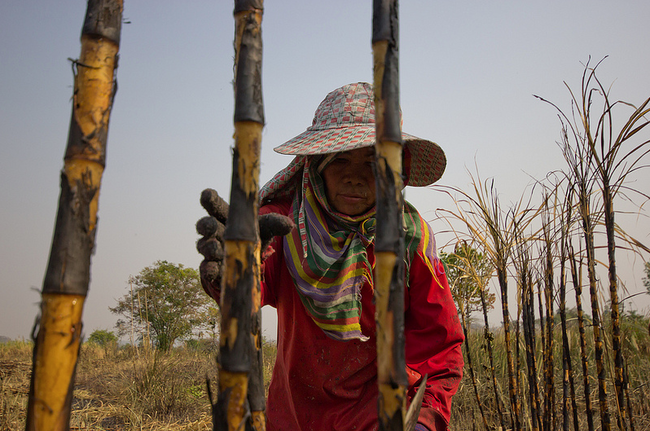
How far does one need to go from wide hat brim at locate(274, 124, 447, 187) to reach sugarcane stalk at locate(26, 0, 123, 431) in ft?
3.74

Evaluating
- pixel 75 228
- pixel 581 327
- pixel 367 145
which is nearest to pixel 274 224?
pixel 75 228

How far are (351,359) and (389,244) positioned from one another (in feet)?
5.60

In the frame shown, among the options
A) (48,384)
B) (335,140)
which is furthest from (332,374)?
A: (48,384)

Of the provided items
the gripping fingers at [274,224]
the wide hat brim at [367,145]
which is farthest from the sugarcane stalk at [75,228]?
the wide hat brim at [367,145]

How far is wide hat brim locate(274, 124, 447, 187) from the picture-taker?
2.15 metres

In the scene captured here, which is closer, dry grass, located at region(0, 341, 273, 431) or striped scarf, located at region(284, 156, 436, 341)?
striped scarf, located at region(284, 156, 436, 341)

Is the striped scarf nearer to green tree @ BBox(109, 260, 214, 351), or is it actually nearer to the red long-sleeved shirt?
the red long-sleeved shirt

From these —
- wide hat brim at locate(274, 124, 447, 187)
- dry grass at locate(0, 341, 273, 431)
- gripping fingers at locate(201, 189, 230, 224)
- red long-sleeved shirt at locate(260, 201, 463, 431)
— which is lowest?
dry grass at locate(0, 341, 273, 431)

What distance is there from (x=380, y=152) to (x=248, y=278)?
0.45 meters

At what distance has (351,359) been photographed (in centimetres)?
255

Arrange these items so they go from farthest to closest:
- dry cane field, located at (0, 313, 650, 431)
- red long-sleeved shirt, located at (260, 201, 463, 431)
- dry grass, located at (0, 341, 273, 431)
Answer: dry grass, located at (0, 341, 273, 431)
dry cane field, located at (0, 313, 650, 431)
red long-sleeved shirt, located at (260, 201, 463, 431)

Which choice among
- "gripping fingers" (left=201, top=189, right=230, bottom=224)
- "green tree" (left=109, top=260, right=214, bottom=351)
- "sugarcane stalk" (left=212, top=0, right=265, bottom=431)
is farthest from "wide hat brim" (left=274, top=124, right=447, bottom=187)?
"green tree" (left=109, top=260, right=214, bottom=351)

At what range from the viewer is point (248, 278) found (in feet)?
3.52

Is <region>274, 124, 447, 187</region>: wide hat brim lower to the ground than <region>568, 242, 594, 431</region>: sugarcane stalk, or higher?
higher
